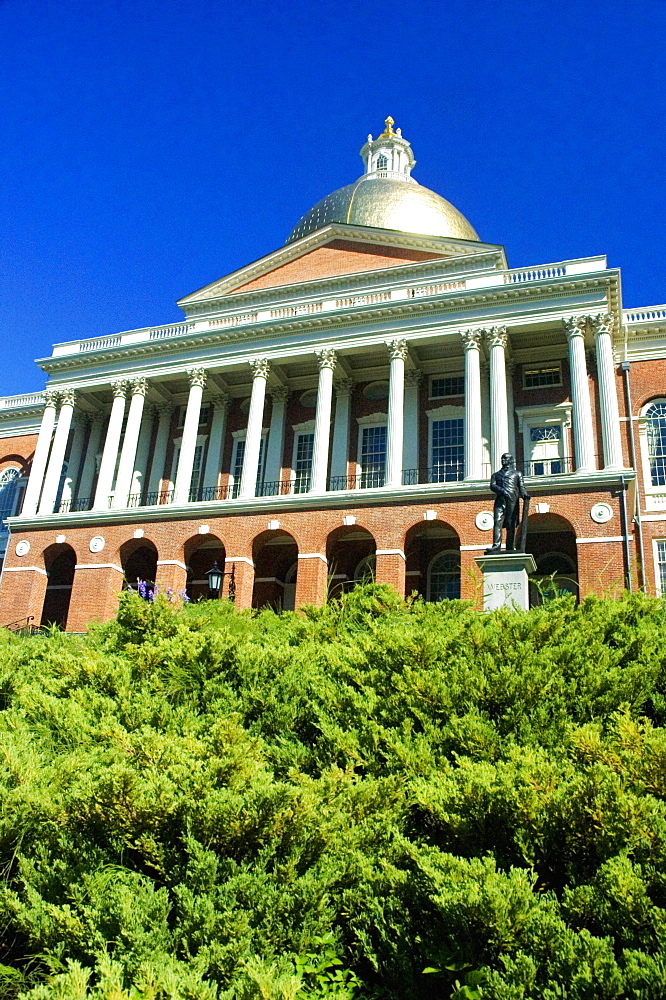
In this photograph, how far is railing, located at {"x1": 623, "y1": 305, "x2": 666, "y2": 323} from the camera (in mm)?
36094

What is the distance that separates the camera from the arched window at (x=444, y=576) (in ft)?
110

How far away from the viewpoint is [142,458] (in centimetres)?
4122

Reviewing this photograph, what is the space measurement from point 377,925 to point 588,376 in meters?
30.6

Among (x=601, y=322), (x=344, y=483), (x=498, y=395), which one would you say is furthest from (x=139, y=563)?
(x=601, y=322)

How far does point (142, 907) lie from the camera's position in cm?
600

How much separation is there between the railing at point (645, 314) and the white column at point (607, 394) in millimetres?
3568

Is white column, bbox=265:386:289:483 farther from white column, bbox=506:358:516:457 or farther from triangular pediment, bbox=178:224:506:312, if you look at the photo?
white column, bbox=506:358:516:457

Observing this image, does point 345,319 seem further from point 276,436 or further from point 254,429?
point 276,436

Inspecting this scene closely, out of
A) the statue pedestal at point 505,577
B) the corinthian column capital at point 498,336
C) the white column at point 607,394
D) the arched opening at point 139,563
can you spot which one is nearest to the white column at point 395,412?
the corinthian column capital at point 498,336

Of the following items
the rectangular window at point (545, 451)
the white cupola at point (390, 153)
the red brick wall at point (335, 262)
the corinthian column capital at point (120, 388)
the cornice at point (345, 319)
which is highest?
the white cupola at point (390, 153)

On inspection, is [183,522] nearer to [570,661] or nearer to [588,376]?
[588,376]

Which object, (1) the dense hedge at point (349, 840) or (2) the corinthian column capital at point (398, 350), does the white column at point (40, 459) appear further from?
(1) the dense hedge at point (349, 840)

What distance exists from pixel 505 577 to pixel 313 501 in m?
15.1

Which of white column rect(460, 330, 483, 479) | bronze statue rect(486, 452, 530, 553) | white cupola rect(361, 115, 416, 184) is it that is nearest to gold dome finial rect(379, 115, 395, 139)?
white cupola rect(361, 115, 416, 184)
